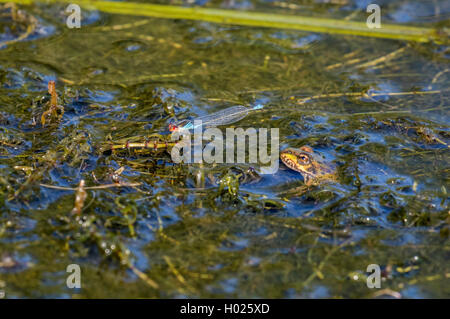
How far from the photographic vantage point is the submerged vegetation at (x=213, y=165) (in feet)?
12.2

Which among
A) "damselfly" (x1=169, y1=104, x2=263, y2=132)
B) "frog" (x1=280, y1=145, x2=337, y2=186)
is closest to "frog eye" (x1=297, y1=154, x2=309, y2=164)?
"frog" (x1=280, y1=145, x2=337, y2=186)

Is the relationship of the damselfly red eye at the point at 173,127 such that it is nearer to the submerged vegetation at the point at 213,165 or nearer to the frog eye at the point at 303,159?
the submerged vegetation at the point at 213,165

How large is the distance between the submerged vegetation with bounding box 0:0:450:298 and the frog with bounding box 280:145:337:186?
2 cm

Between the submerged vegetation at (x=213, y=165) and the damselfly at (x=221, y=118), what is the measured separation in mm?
64

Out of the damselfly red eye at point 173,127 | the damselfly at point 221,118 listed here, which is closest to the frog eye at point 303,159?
the damselfly at point 221,118

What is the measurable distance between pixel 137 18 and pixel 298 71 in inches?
101

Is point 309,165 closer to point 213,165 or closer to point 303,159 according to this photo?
A: point 303,159

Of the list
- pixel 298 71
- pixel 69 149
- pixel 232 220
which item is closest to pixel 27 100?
pixel 69 149

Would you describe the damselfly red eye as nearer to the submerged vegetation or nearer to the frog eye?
the submerged vegetation

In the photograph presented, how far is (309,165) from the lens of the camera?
4703 millimetres

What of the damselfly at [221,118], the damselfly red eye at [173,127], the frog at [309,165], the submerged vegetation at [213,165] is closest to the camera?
the submerged vegetation at [213,165]

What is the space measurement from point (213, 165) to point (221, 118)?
0.76 m

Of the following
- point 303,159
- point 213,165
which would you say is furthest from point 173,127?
point 303,159

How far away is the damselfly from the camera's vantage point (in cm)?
515
